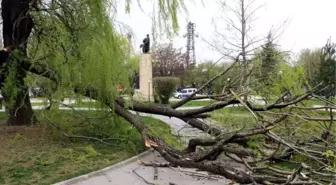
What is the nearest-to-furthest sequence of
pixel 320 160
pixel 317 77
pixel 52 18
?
pixel 320 160 < pixel 52 18 < pixel 317 77

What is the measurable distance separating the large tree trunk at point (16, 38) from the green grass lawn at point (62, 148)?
29.0 inches

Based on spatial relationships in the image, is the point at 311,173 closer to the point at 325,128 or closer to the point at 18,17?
the point at 325,128

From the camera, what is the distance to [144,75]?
24781mm

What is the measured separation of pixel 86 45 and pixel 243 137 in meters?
3.64

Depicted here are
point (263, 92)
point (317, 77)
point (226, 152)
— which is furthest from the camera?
point (317, 77)

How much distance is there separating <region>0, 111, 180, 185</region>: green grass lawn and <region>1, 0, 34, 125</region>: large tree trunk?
74 centimetres

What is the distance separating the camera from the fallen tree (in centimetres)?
519

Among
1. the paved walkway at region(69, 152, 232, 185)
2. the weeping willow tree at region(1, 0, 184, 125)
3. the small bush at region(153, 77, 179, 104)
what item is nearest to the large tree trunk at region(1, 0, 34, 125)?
the weeping willow tree at region(1, 0, 184, 125)

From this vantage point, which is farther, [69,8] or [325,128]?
[69,8]

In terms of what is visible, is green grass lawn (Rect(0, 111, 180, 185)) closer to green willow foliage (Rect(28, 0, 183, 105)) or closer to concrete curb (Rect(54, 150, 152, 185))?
concrete curb (Rect(54, 150, 152, 185))

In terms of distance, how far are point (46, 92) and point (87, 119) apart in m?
1.43

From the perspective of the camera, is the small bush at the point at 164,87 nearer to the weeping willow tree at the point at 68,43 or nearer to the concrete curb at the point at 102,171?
the weeping willow tree at the point at 68,43

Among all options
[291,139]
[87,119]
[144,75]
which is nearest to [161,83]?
[144,75]

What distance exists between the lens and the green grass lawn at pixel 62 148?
6.50 metres
